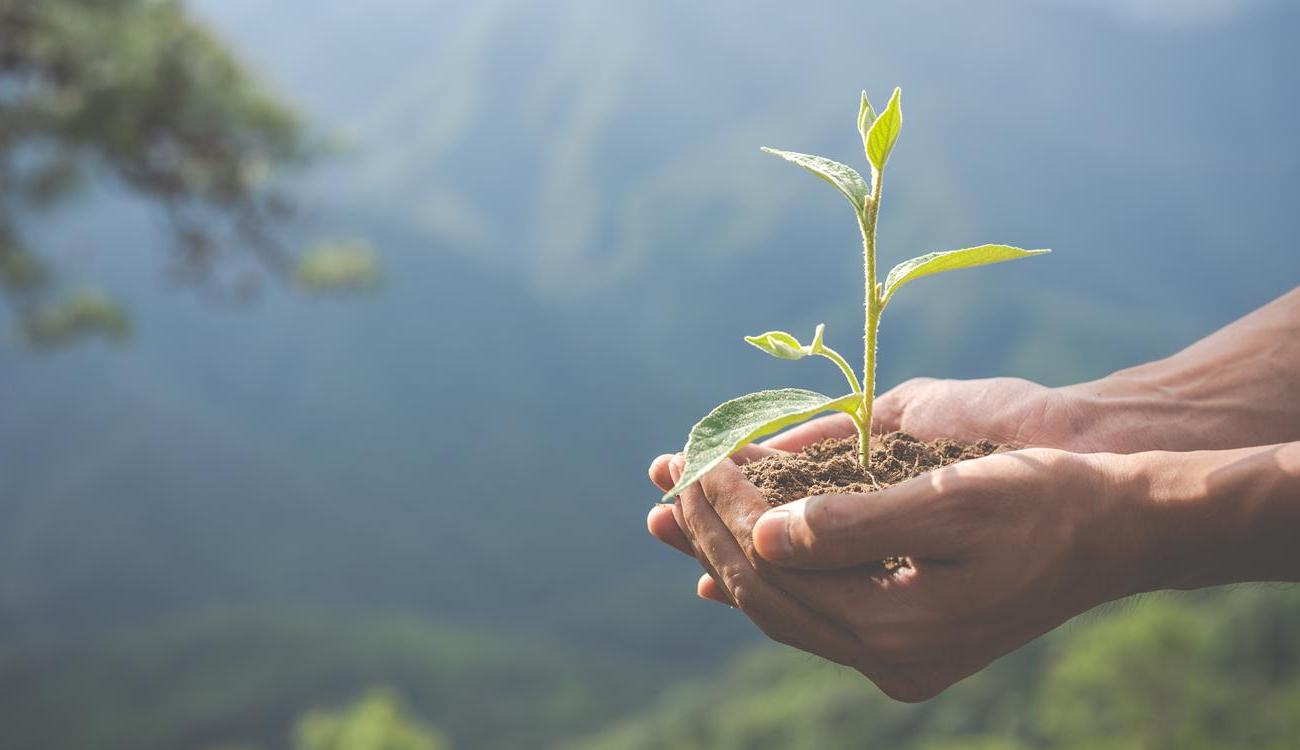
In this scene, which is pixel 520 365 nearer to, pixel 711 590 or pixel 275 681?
pixel 275 681

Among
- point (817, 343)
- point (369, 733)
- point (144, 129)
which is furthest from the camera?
point (369, 733)

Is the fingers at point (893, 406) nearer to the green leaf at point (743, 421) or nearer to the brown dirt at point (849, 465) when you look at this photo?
the brown dirt at point (849, 465)

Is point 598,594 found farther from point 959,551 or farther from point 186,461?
point 959,551

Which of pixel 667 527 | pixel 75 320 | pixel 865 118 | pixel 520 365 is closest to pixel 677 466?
pixel 667 527

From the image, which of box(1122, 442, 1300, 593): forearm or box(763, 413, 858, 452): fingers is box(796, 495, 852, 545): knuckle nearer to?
box(1122, 442, 1300, 593): forearm

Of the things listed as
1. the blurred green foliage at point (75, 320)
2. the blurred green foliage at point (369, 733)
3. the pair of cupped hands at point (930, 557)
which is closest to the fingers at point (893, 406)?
the pair of cupped hands at point (930, 557)

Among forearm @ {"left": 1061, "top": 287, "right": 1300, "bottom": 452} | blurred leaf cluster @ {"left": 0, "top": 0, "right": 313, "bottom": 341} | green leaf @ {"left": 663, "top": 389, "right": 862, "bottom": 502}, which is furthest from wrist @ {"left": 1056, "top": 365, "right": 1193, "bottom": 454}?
blurred leaf cluster @ {"left": 0, "top": 0, "right": 313, "bottom": 341}

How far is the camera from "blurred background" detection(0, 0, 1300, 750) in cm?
5091

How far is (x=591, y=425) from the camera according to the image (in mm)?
84625

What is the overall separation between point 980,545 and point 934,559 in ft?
0.27

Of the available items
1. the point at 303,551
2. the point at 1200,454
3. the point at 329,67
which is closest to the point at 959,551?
the point at 1200,454

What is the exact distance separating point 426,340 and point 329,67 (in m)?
33.2

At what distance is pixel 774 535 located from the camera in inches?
55.6

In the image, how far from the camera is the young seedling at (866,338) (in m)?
1.44
